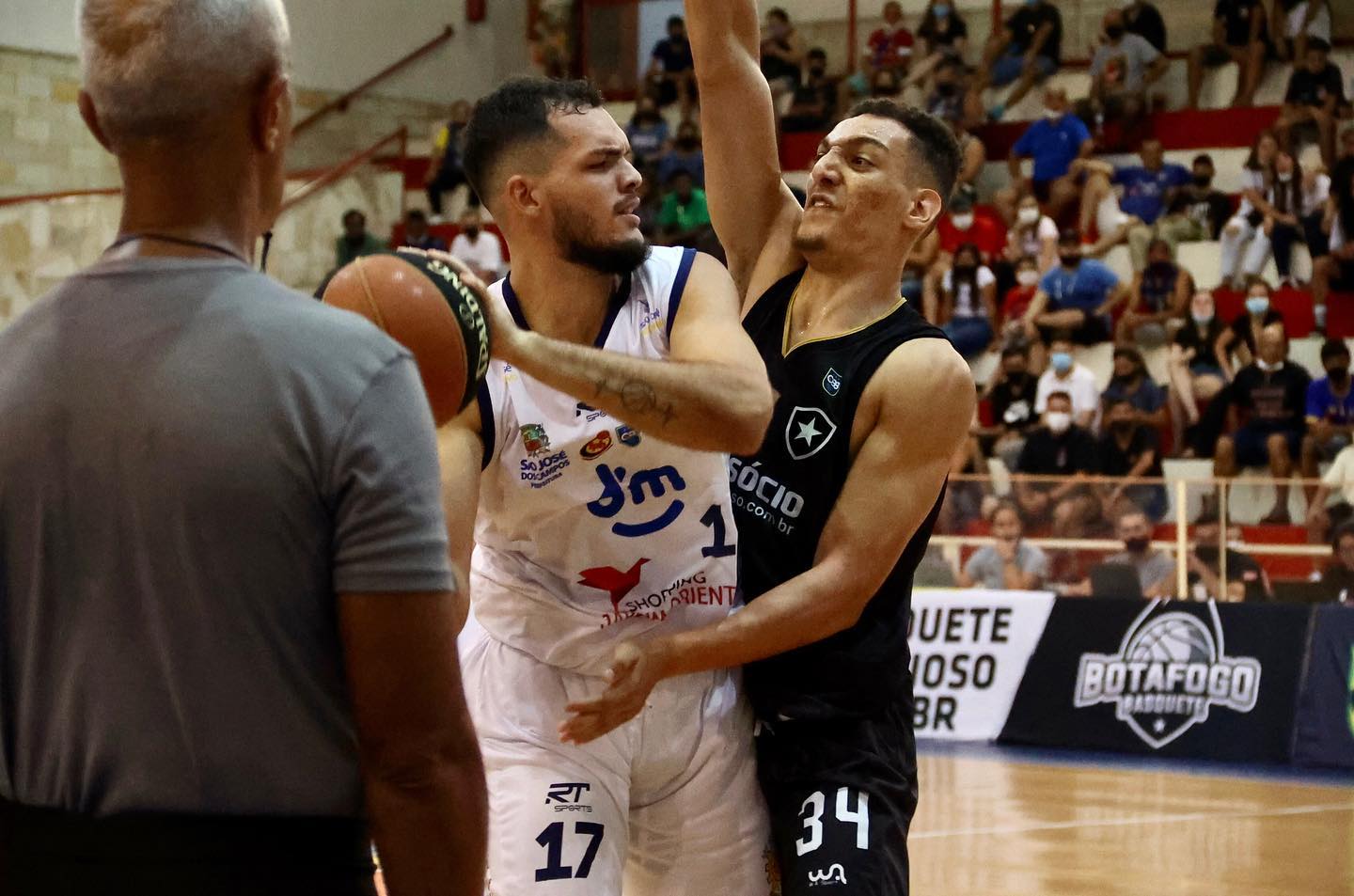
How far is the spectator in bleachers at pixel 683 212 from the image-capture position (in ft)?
55.3

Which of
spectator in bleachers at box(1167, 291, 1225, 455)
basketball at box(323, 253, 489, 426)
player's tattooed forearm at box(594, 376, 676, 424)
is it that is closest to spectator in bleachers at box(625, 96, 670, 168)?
spectator in bleachers at box(1167, 291, 1225, 455)

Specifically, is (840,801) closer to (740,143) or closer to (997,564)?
(740,143)

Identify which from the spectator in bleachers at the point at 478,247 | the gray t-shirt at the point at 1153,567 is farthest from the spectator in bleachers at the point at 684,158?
the gray t-shirt at the point at 1153,567

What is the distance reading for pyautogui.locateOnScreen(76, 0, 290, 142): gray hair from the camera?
1.91 meters

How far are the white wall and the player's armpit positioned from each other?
16.8m

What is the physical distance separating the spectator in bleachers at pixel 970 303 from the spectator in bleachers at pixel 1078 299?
1.31ft

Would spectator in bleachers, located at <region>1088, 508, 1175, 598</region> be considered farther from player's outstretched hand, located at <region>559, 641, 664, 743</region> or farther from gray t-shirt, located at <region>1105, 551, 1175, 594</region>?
player's outstretched hand, located at <region>559, 641, 664, 743</region>

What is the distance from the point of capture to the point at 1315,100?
52.3ft

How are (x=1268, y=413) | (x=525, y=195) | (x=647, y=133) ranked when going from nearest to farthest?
(x=525, y=195) < (x=1268, y=413) < (x=647, y=133)

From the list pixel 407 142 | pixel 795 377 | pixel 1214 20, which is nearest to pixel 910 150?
pixel 795 377

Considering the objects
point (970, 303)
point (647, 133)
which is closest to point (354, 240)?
point (647, 133)

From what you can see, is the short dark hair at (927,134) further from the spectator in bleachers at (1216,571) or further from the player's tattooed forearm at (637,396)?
the spectator in bleachers at (1216,571)

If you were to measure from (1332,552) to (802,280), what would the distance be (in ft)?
23.1

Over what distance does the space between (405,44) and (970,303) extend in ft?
30.8
